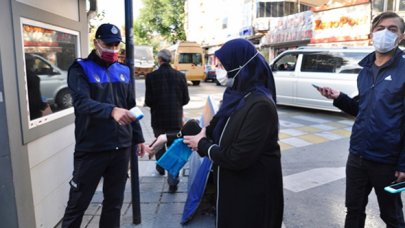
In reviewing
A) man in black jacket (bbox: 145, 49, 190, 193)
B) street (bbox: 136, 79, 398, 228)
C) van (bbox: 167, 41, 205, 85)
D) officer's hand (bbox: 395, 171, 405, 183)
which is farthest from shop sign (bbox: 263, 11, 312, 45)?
officer's hand (bbox: 395, 171, 405, 183)

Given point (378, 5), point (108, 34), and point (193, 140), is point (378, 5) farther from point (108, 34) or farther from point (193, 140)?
point (193, 140)

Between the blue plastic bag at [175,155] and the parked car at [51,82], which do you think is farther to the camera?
the parked car at [51,82]

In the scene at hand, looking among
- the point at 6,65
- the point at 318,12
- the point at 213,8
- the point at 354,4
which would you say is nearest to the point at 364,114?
the point at 6,65

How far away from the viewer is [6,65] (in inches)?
90.1

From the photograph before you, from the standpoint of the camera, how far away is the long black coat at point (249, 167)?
72.4 inches

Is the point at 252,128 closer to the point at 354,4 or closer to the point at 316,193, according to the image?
the point at 316,193

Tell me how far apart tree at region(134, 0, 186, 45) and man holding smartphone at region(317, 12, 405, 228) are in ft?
132

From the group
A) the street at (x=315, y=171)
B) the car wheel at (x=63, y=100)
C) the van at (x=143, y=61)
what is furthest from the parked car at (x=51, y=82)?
the van at (x=143, y=61)

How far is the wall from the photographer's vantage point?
2.32 metres

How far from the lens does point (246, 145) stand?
72.2 inches

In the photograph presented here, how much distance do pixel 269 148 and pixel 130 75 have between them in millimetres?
1549

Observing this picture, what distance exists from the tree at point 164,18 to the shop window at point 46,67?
39301 mm

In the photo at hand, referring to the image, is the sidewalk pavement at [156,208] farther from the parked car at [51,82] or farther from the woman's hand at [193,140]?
the woman's hand at [193,140]

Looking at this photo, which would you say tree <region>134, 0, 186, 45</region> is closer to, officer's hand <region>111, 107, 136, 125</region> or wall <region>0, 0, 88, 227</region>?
wall <region>0, 0, 88, 227</region>
